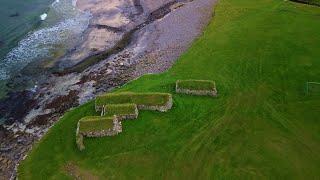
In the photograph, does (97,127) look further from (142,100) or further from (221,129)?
(221,129)

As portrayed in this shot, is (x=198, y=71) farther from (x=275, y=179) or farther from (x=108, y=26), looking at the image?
(x=108, y=26)

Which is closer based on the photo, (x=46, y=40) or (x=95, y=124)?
(x=95, y=124)

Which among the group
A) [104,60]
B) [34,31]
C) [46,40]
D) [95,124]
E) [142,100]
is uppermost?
[142,100]

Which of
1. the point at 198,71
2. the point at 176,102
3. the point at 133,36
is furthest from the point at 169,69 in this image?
the point at 133,36

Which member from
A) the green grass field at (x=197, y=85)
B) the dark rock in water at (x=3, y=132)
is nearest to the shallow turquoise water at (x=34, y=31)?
the dark rock in water at (x=3, y=132)

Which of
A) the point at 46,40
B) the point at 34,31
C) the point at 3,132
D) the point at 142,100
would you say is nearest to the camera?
the point at 142,100

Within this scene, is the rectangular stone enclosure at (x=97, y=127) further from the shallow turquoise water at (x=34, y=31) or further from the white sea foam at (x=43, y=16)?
the white sea foam at (x=43, y=16)

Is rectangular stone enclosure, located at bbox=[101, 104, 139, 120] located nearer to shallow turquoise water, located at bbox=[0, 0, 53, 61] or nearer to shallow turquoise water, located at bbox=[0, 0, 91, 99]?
shallow turquoise water, located at bbox=[0, 0, 91, 99]

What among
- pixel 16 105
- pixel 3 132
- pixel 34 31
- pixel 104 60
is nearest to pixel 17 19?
pixel 34 31
